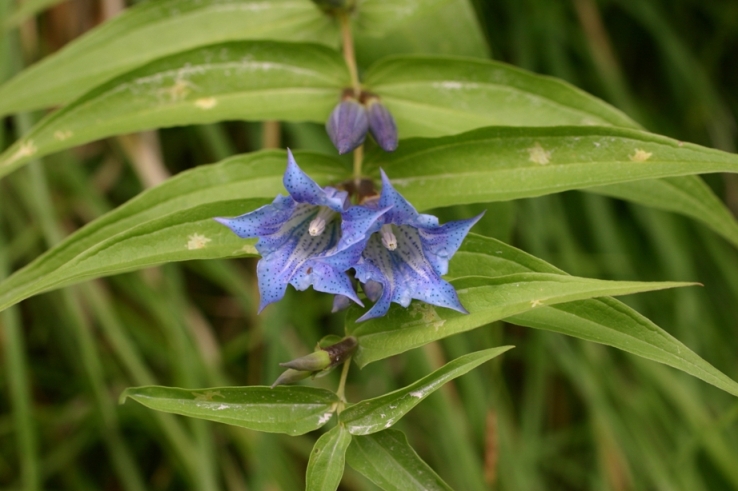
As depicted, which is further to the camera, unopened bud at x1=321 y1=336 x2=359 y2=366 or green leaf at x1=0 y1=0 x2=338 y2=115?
green leaf at x1=0 y1=0 x2=338 y2=115

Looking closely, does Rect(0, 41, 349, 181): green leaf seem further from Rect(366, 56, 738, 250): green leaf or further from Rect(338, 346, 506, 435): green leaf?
Rect(338, 346, 506, 435): green leaf

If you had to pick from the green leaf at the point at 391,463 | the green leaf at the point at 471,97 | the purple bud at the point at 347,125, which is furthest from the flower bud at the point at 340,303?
the green leaf at the point at 471,97

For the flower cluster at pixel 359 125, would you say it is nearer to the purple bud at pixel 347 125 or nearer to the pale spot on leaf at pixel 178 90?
the purple bud at pixel 347 125

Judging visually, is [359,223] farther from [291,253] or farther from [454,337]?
[454,337]

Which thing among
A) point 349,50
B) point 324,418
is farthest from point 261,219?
point 349,50

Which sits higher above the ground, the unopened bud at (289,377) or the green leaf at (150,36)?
the green leaf at (150,36)

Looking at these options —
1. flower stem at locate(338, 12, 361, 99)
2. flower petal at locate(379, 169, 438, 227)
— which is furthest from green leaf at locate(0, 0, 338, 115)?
flower petal at locate(379, 169, 438, 227)

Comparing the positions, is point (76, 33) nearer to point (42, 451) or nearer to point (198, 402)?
point (42, 451)

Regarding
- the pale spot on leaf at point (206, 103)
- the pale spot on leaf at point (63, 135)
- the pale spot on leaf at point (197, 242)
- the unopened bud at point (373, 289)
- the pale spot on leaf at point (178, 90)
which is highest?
the pale spot on leaf at point (178, 90)
